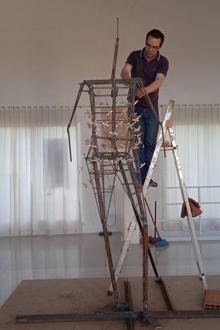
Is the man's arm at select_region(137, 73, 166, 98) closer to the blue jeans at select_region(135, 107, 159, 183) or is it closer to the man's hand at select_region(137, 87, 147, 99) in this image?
the man's hand at select_region(137, 87, 147, 99)

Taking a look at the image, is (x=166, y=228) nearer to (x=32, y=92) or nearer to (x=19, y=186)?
(x=19, y=186)

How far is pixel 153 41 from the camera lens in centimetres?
286

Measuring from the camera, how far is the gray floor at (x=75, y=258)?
16.0 ft

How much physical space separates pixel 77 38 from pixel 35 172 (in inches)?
110

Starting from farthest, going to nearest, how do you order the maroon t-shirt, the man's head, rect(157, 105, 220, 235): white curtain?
rect(157, 105, 220, 235): white curtain, the maroon t-shirt, the man's head

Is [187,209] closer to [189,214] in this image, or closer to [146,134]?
[189,214]

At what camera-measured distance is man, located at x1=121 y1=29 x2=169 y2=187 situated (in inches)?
113

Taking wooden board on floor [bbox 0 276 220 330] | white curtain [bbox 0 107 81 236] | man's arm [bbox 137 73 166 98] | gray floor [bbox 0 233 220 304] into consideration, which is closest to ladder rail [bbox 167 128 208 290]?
wooden board on floor [bbox 0 276 220 330]

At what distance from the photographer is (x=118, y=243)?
6777mm

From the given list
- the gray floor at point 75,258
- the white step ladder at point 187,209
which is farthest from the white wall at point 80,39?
the white step ladder at point 187,209

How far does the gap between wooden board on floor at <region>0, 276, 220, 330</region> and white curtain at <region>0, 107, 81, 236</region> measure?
457 cm

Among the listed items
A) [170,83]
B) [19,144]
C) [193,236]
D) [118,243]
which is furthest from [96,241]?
[193,236]

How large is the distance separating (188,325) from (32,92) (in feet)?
20.5

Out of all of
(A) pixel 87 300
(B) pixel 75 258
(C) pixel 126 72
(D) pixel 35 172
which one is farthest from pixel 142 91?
(D) pixel 35 172
